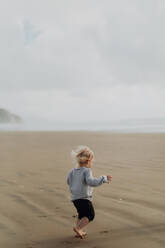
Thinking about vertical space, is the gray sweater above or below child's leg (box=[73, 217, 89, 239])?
above

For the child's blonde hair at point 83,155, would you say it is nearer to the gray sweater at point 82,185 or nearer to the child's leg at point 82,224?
the gray sweater at point 82,185

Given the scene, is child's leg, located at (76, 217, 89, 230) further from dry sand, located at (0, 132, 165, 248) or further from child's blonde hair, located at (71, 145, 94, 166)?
child's blonde hair, located at (71, 145, 94, 166)

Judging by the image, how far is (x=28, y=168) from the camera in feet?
29.1

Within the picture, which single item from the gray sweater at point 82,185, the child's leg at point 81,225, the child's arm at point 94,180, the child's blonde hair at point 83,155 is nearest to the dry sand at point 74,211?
the child's leg at point 81,225

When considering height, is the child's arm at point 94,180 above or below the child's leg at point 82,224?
above

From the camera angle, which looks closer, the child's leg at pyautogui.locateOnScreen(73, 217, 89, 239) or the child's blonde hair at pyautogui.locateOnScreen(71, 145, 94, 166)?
the child's leg at pyautogui.locateOnScreen(73, 217, 89, 239)

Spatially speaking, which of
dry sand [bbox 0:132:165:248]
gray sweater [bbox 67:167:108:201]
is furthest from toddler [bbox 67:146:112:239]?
dry sand [bbox 0:132:165:248]

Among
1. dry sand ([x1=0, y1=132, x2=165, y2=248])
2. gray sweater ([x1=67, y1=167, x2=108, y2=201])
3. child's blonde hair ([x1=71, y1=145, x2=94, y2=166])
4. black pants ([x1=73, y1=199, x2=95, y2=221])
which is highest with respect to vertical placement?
child's blonde hair ([x1=71, y1=145, x2=94, y2=166])

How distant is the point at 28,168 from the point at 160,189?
4.07 m

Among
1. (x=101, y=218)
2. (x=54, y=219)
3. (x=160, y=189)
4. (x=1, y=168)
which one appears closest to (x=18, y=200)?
(x=54, y=219)

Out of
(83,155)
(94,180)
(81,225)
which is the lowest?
(81,225)

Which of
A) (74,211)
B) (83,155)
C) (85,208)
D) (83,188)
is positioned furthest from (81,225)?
(74,211)

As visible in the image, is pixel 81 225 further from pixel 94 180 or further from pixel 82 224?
pixel 94 180

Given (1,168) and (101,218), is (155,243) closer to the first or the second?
(101,218)
